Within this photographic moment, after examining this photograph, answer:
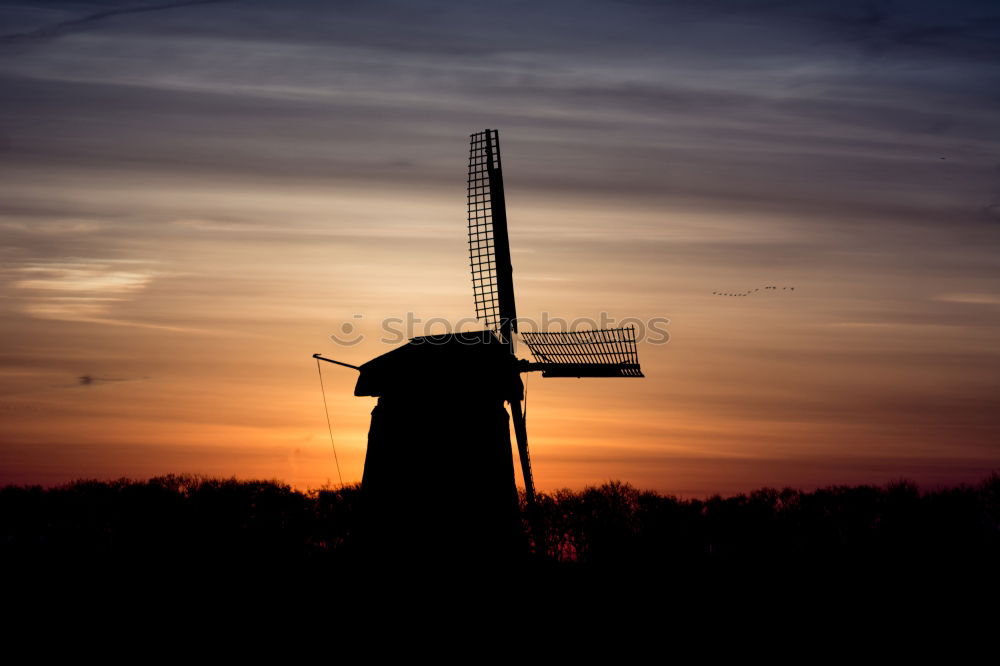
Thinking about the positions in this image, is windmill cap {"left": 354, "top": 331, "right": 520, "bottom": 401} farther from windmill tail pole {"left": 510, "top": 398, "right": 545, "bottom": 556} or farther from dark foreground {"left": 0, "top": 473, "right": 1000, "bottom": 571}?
dark foreground {"left": 0, "top": 473, "right": 1000, "bottom": 571}

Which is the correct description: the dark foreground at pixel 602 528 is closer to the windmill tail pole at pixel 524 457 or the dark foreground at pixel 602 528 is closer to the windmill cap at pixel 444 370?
the windmill tail pole at pixel 524 457

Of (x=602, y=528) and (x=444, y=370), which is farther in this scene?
(x=602, y=528)

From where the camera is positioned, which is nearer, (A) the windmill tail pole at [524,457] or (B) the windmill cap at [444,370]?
(B) the windmill cap at [444,370]

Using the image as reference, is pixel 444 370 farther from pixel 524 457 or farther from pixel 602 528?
pixel 602 528

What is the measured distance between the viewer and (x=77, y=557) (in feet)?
92.7

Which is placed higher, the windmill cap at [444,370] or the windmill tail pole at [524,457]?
the windmill cap at [444,370]

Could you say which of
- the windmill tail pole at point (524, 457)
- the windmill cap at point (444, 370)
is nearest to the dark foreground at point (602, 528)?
the windmill tail pole at point (524, 457)

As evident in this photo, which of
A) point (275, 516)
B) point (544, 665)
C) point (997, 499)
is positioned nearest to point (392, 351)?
point (544, 665)

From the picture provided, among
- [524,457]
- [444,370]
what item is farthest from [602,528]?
[444,370]

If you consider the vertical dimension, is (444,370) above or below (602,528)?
above

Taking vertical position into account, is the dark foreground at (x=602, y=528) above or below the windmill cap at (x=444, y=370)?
below

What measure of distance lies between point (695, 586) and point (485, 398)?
970 cm

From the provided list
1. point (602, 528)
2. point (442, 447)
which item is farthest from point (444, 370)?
point (602, 528)

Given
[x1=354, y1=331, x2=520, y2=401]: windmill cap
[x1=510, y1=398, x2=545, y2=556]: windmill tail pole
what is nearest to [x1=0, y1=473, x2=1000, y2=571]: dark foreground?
[x1=510, y1=398, x2=545, y2=556]: windmill tail pole
